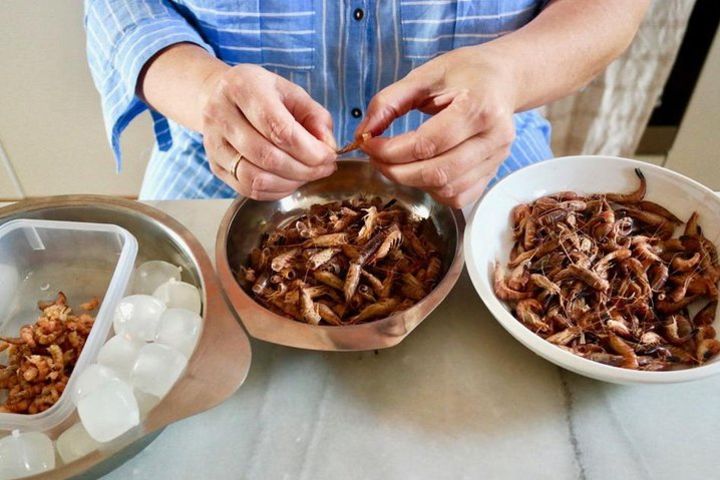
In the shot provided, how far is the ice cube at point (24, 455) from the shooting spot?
713 millimetres

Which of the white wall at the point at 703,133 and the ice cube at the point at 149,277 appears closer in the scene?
the ice cube at the point at 149,277

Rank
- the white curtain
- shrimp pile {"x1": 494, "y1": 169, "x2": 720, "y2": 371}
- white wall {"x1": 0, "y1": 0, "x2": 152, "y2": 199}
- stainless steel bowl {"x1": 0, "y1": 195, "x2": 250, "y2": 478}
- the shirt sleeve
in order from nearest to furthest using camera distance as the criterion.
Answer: stainless steel bowl {"x1": 0, "y1": 195, "x2": 250, "y2": 478} < shrimp pile {"x1": 494, "y1": 169, "x2": 720, "y2": 371} < the shirt sleeve < the white curtain < white wall {"x1": 0, "y1": 0, "x2": 152, "y2": 199}

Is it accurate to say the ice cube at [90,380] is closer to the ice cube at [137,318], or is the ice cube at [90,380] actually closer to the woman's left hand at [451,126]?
the ice cube at [137,318]

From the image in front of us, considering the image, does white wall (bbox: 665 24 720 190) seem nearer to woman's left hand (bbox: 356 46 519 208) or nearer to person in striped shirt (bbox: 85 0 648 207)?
person in striped shirt (bbox: 85 0 648 207)

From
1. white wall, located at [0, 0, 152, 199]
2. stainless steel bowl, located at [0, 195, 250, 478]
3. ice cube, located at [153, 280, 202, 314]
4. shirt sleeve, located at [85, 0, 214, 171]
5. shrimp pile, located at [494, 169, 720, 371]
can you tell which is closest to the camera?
stainless steel bowl, located at [0, 195, 250, 478]

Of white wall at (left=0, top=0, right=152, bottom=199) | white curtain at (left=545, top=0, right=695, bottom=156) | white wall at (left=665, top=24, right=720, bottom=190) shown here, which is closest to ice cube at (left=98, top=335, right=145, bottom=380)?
white wall at (left=0, top=0, right=152, bottom=199)

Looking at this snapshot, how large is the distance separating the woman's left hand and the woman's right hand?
0.30ft

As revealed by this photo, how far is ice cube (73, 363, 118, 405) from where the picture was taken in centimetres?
78

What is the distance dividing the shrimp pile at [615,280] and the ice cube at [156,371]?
49cm

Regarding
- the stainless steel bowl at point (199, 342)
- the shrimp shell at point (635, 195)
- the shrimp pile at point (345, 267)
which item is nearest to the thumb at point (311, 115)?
the shrimp pile at point (345, 267)

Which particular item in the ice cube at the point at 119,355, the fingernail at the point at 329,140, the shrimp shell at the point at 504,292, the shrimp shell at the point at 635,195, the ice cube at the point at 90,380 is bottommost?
the ice cube at the point at 119,355

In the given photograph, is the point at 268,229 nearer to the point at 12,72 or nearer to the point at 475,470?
the point at 475,470

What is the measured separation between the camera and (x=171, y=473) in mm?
765

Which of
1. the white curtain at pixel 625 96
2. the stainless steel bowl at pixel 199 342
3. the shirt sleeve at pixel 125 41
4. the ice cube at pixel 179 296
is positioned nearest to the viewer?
the stainless steel bowl at pixel 199 342
